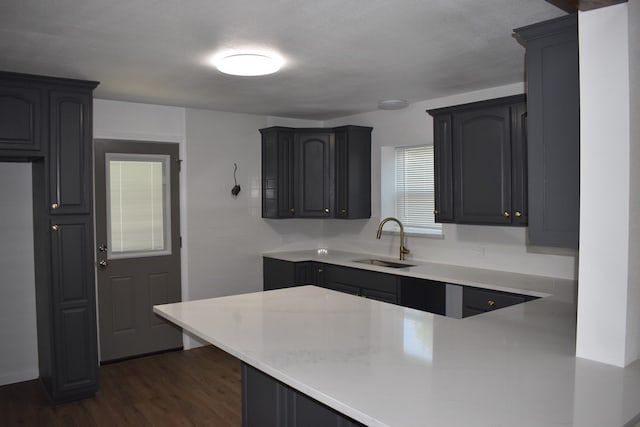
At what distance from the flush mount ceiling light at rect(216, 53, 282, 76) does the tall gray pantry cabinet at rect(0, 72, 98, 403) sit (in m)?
1.17

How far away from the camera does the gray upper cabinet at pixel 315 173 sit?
17.1ft

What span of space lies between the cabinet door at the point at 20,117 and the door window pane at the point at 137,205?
1.03 m

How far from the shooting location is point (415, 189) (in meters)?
4.96

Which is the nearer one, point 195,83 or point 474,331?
point 474,331

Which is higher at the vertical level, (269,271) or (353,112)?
(353,112)

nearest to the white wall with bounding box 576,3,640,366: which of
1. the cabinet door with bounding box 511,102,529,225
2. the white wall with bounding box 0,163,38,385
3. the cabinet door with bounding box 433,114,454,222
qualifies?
the cabinet door with bounding box 511,102,529,225

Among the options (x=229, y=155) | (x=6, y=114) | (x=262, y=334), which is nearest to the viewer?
(x=262, y=334)

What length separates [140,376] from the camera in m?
4.29

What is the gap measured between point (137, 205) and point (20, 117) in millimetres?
1431

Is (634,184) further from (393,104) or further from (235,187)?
(235,187)

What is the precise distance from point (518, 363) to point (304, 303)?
1165 mm

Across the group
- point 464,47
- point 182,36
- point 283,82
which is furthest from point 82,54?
point 464,47

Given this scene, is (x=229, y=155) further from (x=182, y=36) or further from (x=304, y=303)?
(x=304, y=303)

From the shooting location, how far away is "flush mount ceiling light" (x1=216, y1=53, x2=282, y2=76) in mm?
3088
